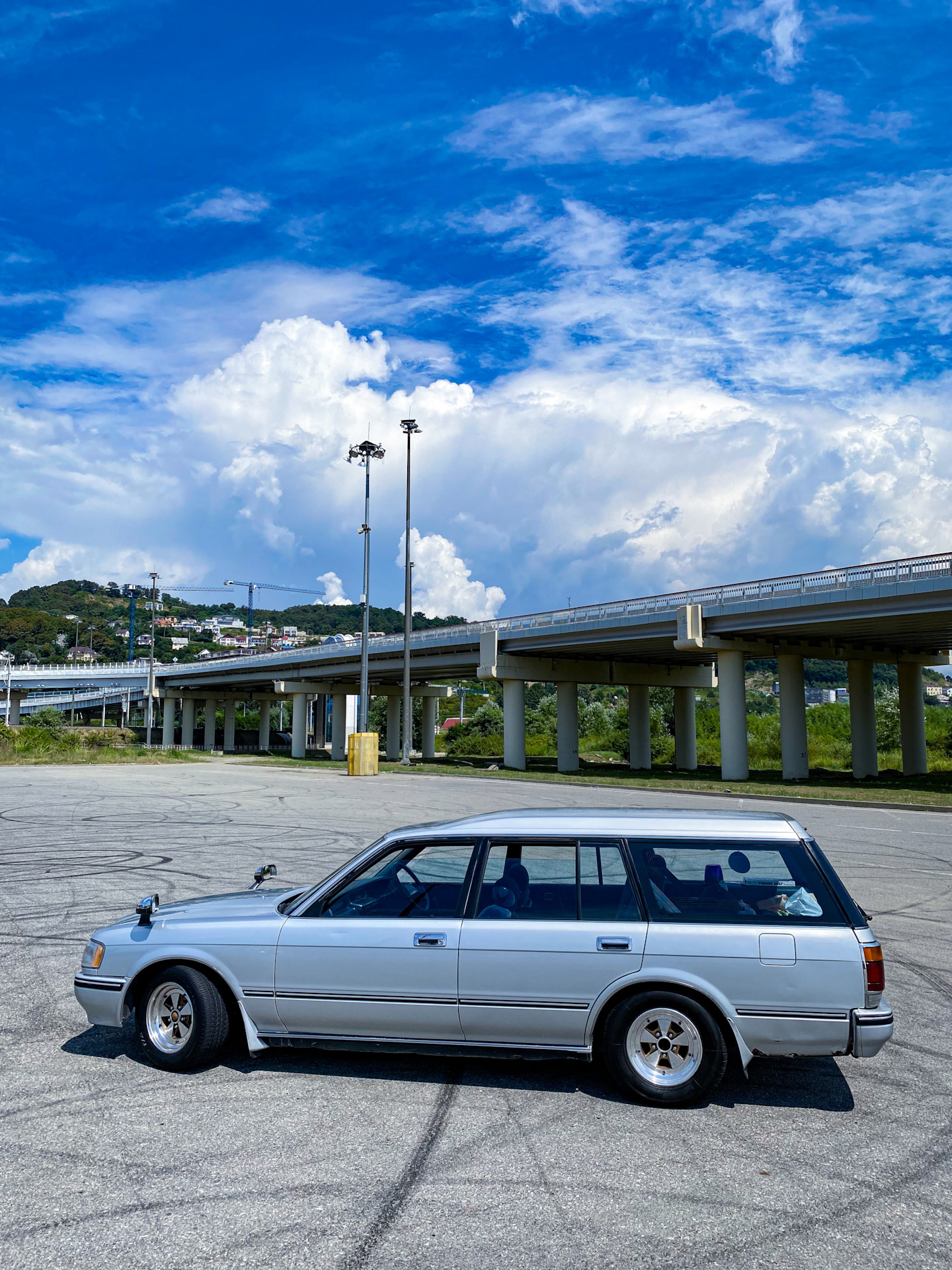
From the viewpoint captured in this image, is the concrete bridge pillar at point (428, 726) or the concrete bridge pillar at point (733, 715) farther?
the concrete bridge pillar at point (428, 726)

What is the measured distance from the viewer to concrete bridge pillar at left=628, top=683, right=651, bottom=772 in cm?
5619

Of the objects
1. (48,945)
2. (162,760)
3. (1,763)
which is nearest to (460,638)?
(162,760)

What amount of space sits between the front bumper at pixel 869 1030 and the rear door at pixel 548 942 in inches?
45.8

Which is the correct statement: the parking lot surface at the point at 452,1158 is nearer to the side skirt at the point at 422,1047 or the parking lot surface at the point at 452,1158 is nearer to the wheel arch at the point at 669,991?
the side skirt at the point at 422,1047

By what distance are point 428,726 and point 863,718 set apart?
1595 inches

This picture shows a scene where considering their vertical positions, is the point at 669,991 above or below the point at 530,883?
below

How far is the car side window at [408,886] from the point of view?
18.0 ft

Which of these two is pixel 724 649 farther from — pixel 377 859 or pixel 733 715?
pixel 377 859

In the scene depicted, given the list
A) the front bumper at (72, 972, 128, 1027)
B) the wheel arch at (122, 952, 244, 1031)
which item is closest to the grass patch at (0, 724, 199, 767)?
the front bumper at (72, 972, 128, 1027)

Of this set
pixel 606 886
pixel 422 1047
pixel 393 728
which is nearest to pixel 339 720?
pixel 393 728

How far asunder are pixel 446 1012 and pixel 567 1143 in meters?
0.94

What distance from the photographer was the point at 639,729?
56.4 meters

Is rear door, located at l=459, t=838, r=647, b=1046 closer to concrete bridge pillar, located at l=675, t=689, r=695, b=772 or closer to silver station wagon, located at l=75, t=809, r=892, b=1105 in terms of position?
silver station wagon, located at l=75, t=809, r=892, b=1105

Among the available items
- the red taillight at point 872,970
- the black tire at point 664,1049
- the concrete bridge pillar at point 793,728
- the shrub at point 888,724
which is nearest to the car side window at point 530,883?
the black tire at point 664,1049
